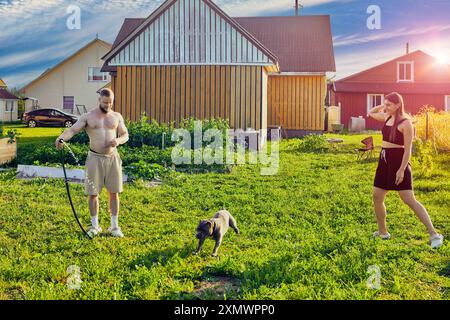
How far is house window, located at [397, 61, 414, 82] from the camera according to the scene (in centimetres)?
3359

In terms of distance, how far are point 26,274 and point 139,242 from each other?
4.78ft

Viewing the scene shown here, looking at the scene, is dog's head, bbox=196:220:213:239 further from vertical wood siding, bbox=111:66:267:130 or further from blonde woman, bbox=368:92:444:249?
vertical wood siding, bbox=111:66:267:130

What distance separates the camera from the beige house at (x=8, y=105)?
41.6 metres

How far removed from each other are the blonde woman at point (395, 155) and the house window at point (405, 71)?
29.5m

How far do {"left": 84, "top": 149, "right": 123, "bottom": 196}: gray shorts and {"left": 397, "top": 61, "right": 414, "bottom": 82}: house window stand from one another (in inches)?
1191

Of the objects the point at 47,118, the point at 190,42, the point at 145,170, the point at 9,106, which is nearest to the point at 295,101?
the point at 190,42

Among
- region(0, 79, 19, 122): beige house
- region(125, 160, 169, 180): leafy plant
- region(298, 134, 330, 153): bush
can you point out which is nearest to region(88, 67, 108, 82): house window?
region(0, 79, 19, 122): beige house

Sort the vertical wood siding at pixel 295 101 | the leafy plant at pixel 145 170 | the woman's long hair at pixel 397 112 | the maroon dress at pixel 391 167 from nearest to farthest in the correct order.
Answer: the woman's long hair at pixel 397 112
the maroon dress at pixel 391 167
the leafy plant at pixel 145 170
the vertical wood siding at pixel 295 101

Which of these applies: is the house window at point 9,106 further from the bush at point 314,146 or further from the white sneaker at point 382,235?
the white sneaker at point 382,235

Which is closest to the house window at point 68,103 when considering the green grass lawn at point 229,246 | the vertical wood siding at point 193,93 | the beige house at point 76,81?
the beige house at point 76,81

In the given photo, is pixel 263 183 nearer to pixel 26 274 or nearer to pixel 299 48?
pixel 26 274

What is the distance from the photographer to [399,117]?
18.5 ft

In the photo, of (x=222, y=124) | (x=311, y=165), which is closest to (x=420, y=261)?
(x=311, y=165)

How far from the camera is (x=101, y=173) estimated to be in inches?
249
